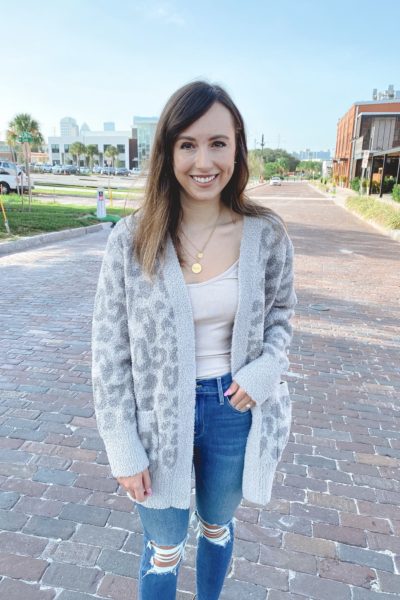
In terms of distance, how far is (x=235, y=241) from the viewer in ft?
5.08

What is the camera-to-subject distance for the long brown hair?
1.38 meters

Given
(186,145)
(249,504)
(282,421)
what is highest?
(186,145)

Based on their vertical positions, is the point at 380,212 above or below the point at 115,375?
below

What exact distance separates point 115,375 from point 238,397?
0.39 m

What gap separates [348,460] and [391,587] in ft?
3.39

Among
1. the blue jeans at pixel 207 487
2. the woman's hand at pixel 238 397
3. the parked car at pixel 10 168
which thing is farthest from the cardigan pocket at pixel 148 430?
the parked car at pixel 10 168

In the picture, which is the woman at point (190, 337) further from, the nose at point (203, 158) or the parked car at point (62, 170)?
the parked car at point (62, 170)

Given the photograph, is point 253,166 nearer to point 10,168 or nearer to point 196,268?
point 196,268

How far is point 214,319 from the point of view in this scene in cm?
145

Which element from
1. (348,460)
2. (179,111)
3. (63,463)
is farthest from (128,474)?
(348,460)

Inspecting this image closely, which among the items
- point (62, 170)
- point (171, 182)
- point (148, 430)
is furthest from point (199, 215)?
point (62, 170)

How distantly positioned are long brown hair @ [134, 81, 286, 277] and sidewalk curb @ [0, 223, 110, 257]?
32.6 ft

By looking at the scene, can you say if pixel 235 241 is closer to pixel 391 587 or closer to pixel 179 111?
pixel 179 111

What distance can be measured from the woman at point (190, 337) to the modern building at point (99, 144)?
10127 cm
